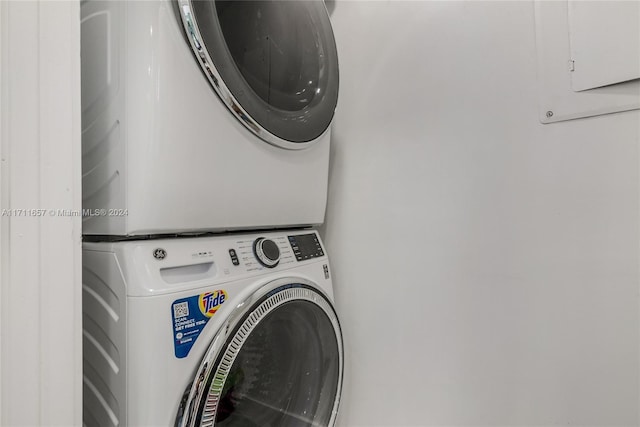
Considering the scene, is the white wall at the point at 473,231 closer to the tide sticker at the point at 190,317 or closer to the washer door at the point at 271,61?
the washer door at the point at 271,61

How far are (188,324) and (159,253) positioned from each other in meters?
0.16

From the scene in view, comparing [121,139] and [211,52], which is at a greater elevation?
[211,52]

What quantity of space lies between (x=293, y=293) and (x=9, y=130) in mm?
648

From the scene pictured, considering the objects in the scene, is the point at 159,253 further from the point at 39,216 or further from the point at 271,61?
the point at 271,61

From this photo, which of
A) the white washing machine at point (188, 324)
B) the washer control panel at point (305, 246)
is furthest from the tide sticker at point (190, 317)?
the washer control panel at point (305, 246)

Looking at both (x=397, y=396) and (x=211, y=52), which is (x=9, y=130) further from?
(x=397, y=396)

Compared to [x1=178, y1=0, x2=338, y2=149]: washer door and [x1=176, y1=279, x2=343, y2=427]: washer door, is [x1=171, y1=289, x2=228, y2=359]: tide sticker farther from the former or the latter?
[x1=178, y1=0, x2=338, y2=149]: washer door

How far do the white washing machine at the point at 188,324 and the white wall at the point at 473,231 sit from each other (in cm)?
37

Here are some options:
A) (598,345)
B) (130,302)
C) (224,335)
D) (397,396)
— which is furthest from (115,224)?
(598,345)

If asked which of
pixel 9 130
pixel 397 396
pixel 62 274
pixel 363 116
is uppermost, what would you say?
pixel 363 116

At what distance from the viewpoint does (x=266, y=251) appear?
92 cm

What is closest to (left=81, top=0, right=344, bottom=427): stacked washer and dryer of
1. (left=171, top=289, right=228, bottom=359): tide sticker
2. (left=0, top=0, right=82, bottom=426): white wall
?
(left=171, top=289, right=228, bottom=359): tide sticker

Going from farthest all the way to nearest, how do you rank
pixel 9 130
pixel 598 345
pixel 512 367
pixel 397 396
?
pixel 397 396 → pixel 512 367 → pixel 598 345 → pixel 9 130

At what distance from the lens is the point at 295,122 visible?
960mm
